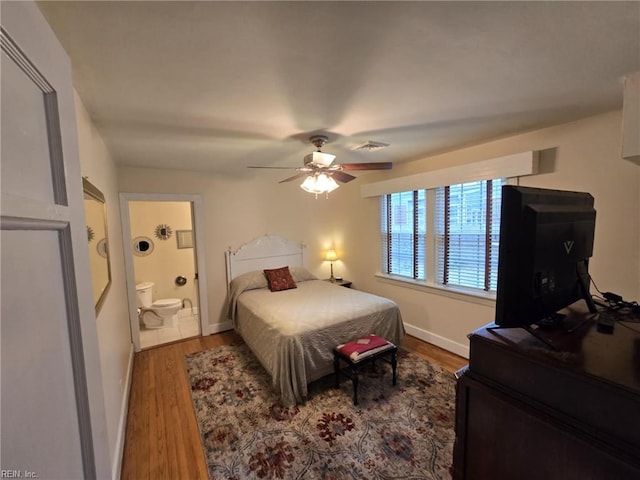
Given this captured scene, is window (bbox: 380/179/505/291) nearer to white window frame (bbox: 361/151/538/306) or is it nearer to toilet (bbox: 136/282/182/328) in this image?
white window frame (bbox: 361/151/538/306)

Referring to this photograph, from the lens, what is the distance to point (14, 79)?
0.50 metres

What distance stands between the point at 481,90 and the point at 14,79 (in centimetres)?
202

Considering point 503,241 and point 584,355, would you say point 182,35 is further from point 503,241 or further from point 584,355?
point 584,355


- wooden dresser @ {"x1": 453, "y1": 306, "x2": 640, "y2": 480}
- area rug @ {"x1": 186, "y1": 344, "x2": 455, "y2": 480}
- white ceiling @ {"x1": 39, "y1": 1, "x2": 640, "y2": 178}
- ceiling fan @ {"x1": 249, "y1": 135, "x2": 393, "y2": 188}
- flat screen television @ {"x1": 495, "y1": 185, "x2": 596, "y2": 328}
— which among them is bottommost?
area rug @ {"x1": 186, "y1": 344, "x2": 455, "y2": 480}

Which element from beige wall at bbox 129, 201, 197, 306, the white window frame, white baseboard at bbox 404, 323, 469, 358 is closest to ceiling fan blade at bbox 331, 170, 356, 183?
the white window frame

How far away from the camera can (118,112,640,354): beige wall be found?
2082 mm

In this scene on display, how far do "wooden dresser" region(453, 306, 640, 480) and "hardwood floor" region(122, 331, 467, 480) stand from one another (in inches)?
66.5

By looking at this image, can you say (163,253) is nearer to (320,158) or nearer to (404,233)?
(320,158)

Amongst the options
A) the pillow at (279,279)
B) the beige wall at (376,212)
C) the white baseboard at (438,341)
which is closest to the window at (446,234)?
the beige wall at (376,212)

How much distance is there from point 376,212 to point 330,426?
283cm

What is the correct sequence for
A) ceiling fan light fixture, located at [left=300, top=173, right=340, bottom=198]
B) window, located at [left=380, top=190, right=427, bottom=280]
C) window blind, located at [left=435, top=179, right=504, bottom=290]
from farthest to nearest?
window, located at [left=380, top=190, right=427, bottom=280]
window blind, located at [left=435, top=179, right=504, bottom=290]
ceiling fan light fixture, located at [left=300, top=173, right=340, bottom=198]

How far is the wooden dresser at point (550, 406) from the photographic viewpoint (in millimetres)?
751
